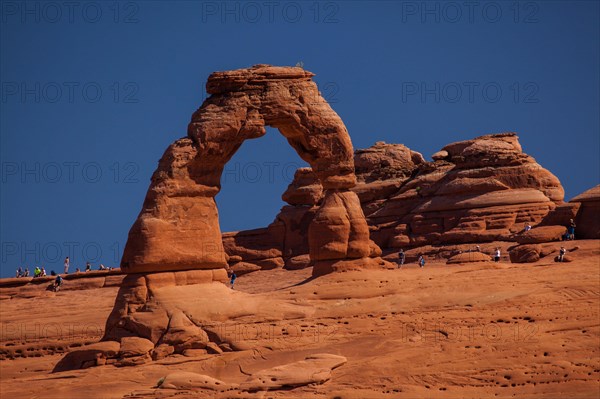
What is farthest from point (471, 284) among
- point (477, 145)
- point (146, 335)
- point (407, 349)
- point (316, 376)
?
point (477, 145)

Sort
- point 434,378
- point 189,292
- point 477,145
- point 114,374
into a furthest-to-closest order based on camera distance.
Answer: point 477,145 → point 189,292 → point 114,374 → point 434,378

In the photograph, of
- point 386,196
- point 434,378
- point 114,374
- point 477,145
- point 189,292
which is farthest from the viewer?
point 386,196

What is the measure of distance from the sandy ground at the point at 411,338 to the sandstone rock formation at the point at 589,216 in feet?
18.5

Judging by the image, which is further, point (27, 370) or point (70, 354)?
point (27, 370)

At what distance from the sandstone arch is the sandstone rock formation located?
10398 mm

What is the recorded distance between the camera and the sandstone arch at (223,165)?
33969mm

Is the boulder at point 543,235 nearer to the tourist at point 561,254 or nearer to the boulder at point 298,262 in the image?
the tourist at point 561,254

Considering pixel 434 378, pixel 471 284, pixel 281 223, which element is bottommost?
pixel 434 378

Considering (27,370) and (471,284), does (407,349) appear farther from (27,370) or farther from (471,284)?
(27,370)

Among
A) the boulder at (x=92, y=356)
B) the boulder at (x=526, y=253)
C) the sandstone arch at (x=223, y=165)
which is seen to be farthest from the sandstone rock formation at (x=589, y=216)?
the boulder at (x=92, y=356)

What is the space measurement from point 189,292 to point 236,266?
1801 cm

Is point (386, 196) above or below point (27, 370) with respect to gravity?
above

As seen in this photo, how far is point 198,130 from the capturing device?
34.9 m

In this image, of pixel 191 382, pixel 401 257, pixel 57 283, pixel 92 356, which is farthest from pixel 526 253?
pixel 57 283
